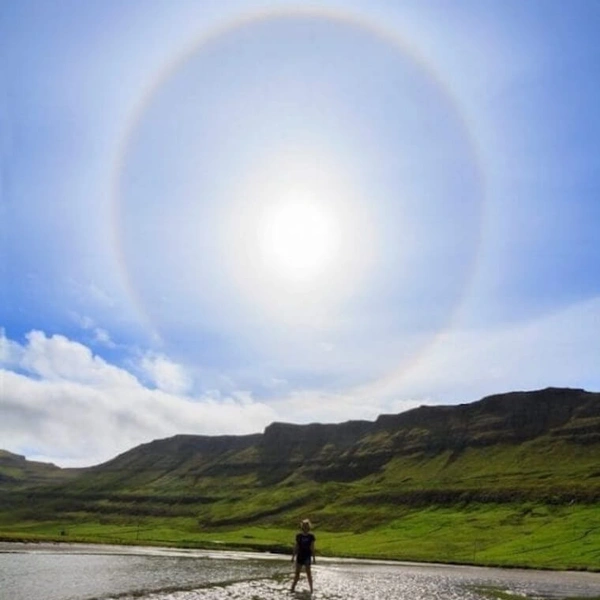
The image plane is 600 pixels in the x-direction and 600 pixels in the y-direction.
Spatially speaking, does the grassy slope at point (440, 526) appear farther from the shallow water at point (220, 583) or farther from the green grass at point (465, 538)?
the shallow water at point (220, 583)

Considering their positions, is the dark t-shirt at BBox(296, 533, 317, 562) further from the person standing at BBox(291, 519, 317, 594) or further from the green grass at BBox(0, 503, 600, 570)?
the green grass at BBox(0, 503, 600, 570)

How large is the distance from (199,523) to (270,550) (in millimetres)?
114144

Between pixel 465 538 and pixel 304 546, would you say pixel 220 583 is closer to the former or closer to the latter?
pixel 304 546

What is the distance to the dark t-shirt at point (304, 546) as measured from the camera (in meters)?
35.8

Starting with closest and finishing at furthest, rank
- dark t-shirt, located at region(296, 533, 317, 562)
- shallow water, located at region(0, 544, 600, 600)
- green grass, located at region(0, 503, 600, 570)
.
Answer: shallow water, located at region(0, 544, 600, 600)
dark t-shirt, located at region(296, 533, 317, 562)
green grass, located at region(0, 503, 600, 570)

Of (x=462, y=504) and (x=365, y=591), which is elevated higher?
(x=462, y=504)

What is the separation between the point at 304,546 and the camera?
36.1 meters

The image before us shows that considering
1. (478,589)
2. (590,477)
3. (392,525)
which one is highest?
(590,477)

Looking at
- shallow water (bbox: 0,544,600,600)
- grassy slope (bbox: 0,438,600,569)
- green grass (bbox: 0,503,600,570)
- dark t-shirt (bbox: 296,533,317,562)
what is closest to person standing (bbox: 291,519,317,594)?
dark t-shirt (bbox: 296,533,317,562)

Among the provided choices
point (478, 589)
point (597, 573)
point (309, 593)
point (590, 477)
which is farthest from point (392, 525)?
point (309, 593)

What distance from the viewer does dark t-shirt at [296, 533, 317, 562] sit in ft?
117

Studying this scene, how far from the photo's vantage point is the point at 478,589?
41125 mm

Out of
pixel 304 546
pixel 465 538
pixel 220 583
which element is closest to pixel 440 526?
pixel 465 538

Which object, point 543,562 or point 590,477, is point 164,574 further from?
point 590,477
